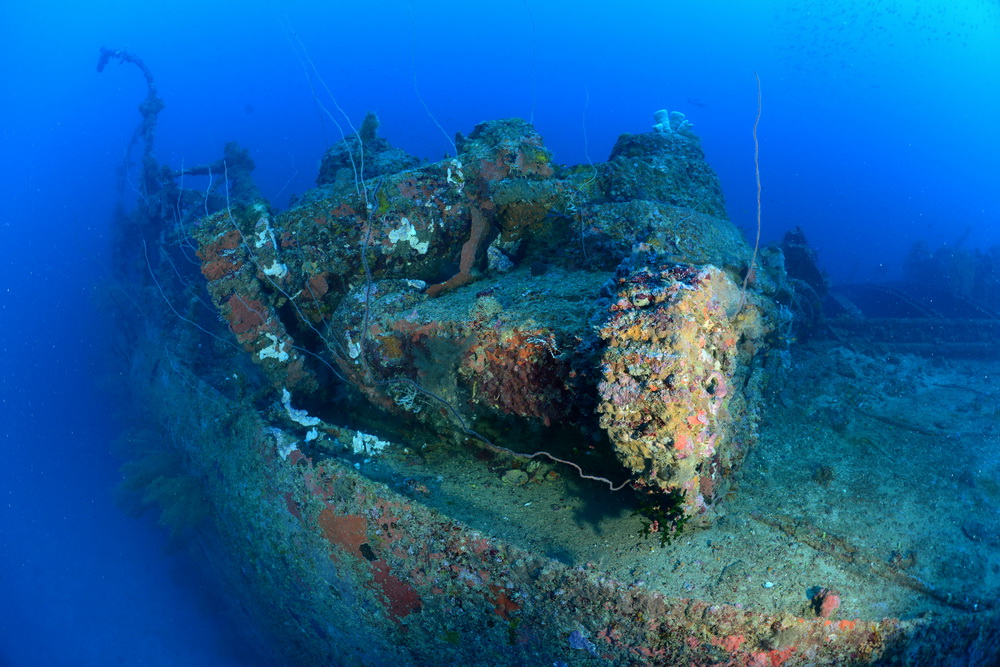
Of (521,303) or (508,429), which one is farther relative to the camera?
(521,303)

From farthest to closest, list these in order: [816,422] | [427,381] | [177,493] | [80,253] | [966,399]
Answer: [80,253]
[177,493]
[966,399]
[816,422]
[427,381]

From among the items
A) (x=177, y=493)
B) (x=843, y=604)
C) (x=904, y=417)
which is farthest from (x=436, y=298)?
(x=177, y=493)

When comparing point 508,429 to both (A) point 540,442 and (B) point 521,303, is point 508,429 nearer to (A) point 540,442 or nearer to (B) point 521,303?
(A) point 540,442

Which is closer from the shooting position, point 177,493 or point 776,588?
point 776,588

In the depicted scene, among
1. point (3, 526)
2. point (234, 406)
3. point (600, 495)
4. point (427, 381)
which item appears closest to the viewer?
point (600, 495)

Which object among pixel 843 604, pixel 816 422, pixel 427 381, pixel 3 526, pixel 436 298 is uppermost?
pixel 436 298

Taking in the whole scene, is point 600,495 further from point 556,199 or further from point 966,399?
point 966,399

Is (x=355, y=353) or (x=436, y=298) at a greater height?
(x=436, y=298)

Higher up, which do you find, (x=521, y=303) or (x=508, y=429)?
(x=521, y=303)

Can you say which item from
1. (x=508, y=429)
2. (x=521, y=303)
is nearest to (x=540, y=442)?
(x=508, y=429)

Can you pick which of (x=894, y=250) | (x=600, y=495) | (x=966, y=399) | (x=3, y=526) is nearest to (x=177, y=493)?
(x=600, y=495)

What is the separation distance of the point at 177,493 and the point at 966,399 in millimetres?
11829

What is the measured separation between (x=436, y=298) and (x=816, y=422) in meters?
4.27

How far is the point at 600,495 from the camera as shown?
358 centimetres
